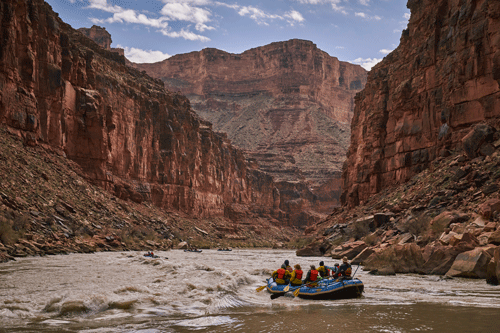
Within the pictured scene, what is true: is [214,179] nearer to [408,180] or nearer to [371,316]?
[408,180]

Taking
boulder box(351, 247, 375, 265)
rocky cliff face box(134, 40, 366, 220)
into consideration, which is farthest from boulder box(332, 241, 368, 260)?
rocky cliff face box(134, 40, 366, 220)

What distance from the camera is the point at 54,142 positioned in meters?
42.7

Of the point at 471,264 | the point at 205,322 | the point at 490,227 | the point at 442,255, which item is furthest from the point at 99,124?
the point at 471,264

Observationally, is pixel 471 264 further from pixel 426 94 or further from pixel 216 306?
pixel 426 94

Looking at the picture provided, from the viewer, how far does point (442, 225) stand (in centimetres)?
2234

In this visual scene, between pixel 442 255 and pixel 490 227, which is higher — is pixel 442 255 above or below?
below

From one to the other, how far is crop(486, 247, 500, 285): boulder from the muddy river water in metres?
0.30

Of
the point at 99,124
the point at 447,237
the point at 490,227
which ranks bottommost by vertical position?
the point at 447,237

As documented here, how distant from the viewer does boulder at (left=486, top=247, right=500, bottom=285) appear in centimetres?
1449

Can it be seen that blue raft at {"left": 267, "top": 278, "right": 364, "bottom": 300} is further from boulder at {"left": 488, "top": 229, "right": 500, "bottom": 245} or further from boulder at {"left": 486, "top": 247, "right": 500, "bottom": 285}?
boulder at {"left": 488, "top": 229, "right": 500, "bottom": 245}

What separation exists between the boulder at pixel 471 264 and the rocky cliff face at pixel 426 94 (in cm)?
1261

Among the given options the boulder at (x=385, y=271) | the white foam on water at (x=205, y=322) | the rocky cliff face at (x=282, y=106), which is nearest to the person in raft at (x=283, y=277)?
the white foam on water at (x=205, y=322)

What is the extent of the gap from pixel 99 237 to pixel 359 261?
63.1ft

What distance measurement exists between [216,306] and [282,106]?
163440 millimetres
